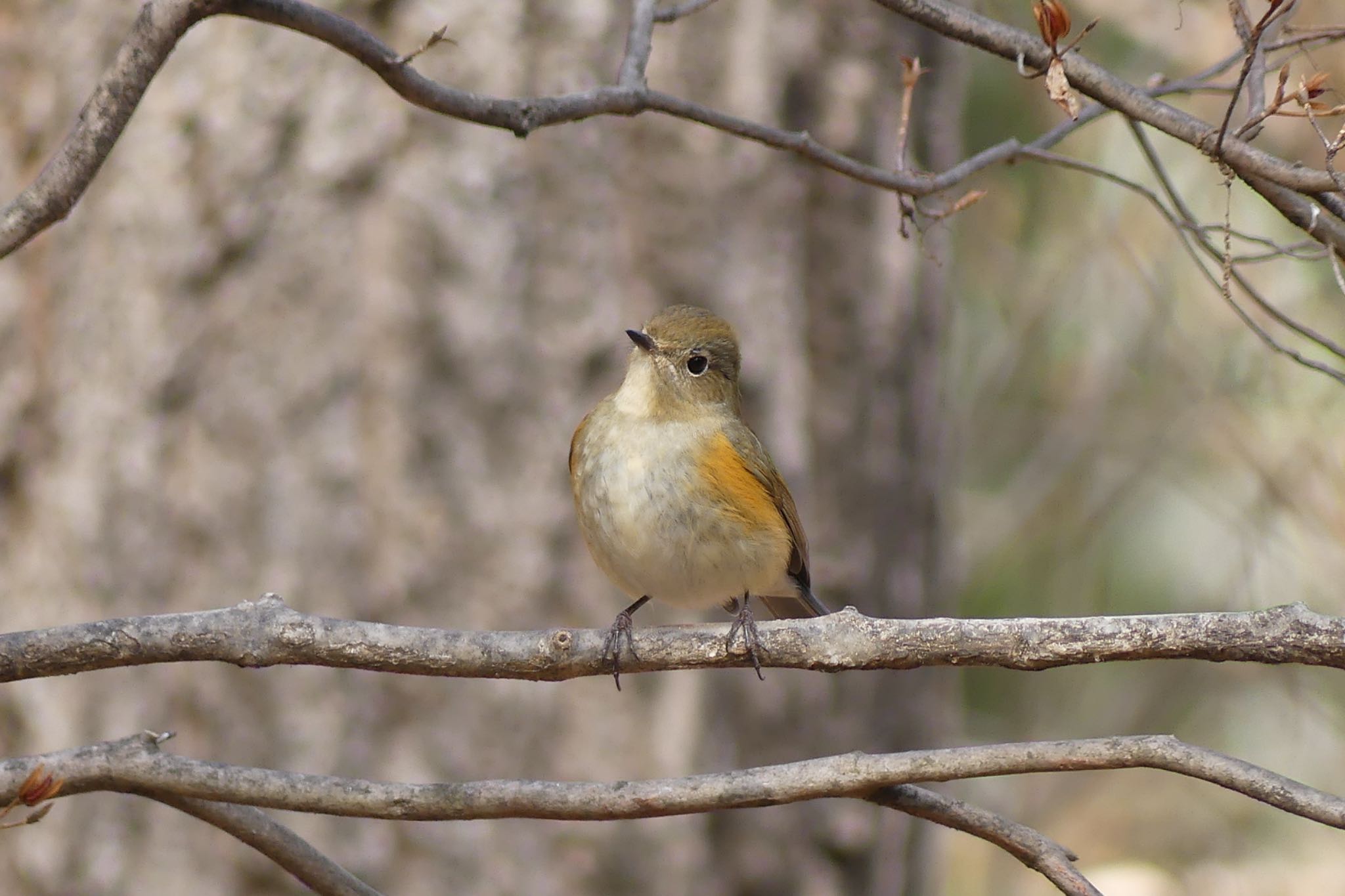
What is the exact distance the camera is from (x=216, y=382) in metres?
4.29

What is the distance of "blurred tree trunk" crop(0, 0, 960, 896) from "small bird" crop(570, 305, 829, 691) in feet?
2.04

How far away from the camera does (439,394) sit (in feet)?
14.1

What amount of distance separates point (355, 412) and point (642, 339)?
108 centimetres

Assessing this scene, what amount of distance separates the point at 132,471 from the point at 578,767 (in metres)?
1.65

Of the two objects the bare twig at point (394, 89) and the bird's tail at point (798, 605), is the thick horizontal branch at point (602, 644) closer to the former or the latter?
the bare twig at point (394, 89)

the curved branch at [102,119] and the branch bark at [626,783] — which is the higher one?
the curved branch at [102,119]

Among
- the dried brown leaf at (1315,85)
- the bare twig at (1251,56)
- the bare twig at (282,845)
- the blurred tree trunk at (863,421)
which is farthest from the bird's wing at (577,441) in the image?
the dried brown leaf at (1315,85)

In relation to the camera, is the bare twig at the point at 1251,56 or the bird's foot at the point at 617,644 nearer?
the bare twig at the point at 1251,56

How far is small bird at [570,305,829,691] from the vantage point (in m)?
3.50

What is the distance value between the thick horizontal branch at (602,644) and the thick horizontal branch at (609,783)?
0.47 ft

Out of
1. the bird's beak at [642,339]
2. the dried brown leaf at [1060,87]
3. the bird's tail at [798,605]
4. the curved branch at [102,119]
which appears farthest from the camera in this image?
the bird's tail at [798,605]

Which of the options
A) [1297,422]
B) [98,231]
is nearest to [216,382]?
[98,231]

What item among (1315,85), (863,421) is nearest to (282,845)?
(1315,85)

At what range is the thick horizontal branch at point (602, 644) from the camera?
2.04 metres
